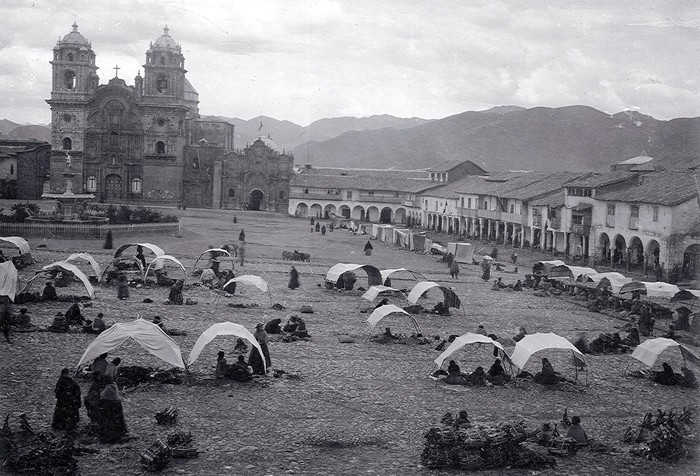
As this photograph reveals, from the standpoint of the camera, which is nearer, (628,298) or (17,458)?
(17,458)

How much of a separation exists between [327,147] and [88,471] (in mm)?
157638

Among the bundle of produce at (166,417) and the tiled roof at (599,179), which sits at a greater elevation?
the tiled roof at (599,179)

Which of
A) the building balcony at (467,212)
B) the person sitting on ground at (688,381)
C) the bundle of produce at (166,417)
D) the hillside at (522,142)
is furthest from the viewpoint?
the hillside at (522,142)

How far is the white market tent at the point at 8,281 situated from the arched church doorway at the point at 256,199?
5750 cm

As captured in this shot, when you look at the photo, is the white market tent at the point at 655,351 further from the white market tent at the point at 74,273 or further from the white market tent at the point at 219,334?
the white market tent at the point at 74,273

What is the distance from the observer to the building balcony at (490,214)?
5638 cm

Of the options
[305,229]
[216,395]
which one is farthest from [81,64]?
[216,395]

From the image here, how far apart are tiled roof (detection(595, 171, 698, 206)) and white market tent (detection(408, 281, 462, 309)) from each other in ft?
50.2

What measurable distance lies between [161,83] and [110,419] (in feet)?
216

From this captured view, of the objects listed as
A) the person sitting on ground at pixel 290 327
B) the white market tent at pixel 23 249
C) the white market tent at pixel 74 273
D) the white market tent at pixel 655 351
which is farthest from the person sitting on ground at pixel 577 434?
the white market tent at pixel 23 249

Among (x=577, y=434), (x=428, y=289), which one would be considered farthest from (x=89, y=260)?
(x=577, y=434)

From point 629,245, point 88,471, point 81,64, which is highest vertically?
point 81,64

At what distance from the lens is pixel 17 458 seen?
10.4 m

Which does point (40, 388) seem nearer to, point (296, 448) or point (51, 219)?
point (296, 448)
